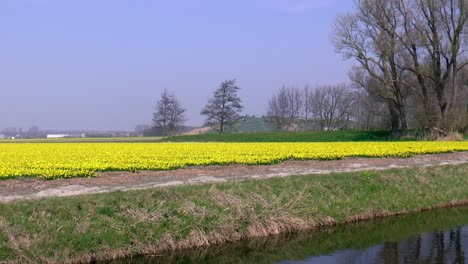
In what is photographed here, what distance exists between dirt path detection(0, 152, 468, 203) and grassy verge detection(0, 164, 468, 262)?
186 centimetres

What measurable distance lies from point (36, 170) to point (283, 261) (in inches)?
438

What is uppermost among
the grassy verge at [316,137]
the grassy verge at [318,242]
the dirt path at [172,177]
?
the grassy verge at [316,137]

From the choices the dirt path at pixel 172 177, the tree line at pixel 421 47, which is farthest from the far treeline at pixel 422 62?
the dirt path at pixel 172 177

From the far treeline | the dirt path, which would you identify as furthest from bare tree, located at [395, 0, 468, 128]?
the dirt path

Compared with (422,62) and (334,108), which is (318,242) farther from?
(334,108)

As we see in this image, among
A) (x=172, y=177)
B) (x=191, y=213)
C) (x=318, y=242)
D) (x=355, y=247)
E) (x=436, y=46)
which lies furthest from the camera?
(x=436, y=46)

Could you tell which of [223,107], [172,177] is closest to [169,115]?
[223,107]

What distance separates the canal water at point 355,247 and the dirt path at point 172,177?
4.64 metres

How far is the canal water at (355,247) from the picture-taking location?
13244 millimetres

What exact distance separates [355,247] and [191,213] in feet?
15.7

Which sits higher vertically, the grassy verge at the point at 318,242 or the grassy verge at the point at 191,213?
the grassy verge at the point at 191,213

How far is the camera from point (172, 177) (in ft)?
66.6

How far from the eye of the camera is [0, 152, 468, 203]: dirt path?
55.3 ft

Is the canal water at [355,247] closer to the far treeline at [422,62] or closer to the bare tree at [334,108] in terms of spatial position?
the far treeline at [422,62]
